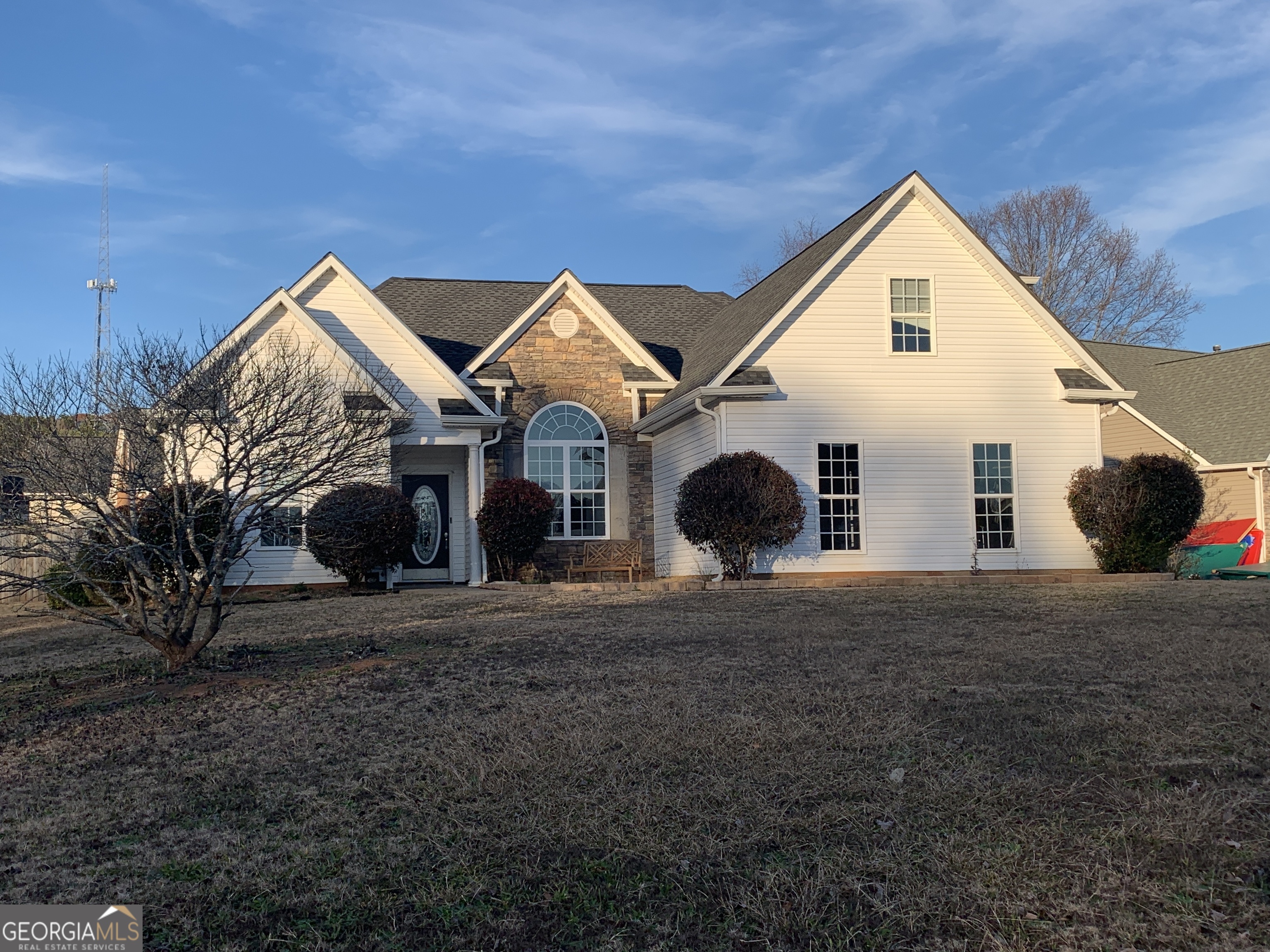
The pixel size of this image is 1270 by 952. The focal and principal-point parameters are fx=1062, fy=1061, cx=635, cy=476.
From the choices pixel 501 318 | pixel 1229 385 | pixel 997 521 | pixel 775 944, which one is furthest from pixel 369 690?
pixel 1229 385

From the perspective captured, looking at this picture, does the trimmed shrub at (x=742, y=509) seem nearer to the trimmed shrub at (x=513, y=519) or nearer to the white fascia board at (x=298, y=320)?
the trimmed shrub at (x=513, y=519)

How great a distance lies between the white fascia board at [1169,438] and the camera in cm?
2191

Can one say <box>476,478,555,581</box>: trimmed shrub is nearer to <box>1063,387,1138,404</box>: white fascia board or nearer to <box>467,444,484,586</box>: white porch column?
<box>467,444,484,586</box>: white porch column

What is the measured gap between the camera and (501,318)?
21.6 metres

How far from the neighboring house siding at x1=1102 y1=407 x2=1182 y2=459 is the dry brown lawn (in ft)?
48.4

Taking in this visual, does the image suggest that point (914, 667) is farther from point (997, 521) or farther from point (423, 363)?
point (423, 363)

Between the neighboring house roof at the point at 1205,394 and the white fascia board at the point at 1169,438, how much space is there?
124 mm

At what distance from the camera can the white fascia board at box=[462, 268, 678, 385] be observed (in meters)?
19.2

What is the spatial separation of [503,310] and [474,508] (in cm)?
553

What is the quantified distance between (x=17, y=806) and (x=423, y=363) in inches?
547

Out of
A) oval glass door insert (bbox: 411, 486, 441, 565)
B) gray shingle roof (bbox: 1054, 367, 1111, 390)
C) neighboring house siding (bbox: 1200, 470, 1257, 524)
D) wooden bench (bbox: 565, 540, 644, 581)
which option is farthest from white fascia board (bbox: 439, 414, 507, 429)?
neighboring house siding (bbox: 1200, 470, 1257, 524)

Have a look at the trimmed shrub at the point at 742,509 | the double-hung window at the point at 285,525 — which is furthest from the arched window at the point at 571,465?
the double-hung window at the point at 285,525

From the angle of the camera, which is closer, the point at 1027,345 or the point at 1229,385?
the point at 1027,345

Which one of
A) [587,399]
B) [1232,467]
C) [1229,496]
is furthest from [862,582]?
[1229,496]
